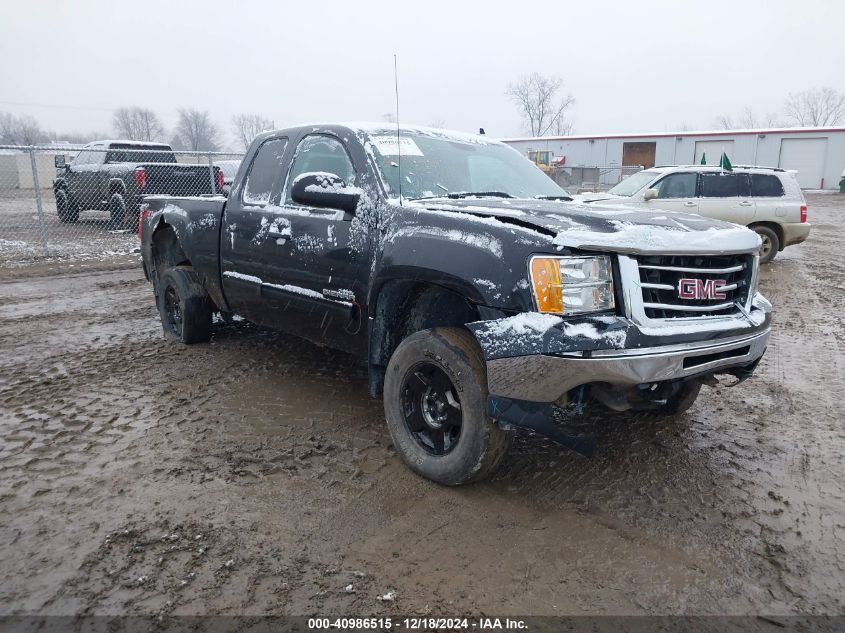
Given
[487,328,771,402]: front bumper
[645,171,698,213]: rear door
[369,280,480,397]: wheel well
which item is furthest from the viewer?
[645,171,698,213]: rear door

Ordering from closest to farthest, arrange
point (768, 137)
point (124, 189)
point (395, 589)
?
point (395, 589), point (124, 189), point (768, 137)

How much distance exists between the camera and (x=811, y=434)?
3977 millimetres

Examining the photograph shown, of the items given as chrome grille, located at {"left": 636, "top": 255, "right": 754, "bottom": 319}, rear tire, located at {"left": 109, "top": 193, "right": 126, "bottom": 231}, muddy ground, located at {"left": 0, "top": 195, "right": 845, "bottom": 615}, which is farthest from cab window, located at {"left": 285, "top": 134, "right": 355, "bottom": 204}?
rear tire, located at {"left": 109, "top": 193, "right": 126, "bottom": 231}

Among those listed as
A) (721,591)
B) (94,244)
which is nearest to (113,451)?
(721,591)

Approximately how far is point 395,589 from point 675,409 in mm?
2464

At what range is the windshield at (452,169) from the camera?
3752 mm

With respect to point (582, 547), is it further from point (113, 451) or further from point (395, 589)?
point (113, 451)

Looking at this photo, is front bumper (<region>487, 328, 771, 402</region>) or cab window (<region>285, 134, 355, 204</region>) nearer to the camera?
front bumper (<region>487, 328, 771, 402</region>)

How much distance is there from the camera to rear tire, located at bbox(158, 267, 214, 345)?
5473 millimetres

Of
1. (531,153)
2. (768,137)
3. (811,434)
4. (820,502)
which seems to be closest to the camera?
(820,502)

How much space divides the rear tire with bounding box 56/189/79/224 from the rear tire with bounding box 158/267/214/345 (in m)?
11.3

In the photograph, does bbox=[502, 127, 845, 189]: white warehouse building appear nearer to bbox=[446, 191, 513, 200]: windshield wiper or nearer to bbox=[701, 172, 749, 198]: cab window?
bbox=[701, 172, 749, 198]: cab window

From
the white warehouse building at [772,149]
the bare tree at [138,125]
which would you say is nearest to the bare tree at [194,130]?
the bare tree at [138,125]

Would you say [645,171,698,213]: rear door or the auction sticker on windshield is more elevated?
the auction sticker on windshield
